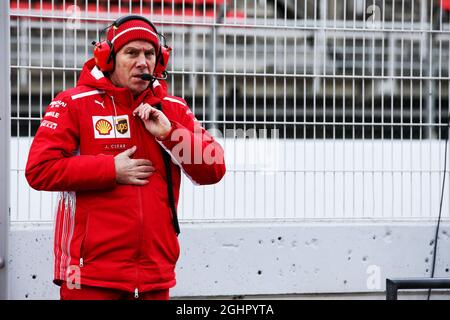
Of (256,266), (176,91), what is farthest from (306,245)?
(176,91)

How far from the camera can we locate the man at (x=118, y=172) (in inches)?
104

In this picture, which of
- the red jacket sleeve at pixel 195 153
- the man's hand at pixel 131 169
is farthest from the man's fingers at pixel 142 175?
the red jacket sleeve at pixel 195 153

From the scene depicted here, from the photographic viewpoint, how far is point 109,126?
2732 millimetres

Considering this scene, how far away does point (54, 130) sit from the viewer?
2676 mm

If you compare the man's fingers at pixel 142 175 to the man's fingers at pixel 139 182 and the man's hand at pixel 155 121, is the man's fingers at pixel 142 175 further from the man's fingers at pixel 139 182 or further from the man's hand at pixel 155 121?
the man's hand at pixel 155 121

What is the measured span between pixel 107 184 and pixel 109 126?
0.23 m

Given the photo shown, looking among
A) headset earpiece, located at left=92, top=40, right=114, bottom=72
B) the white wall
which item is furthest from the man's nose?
the white wall

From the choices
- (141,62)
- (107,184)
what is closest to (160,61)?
(141,62)

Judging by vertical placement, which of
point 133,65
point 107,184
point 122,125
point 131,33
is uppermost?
point 131,33

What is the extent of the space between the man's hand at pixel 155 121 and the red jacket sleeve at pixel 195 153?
0.07 feet

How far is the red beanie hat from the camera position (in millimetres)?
2801

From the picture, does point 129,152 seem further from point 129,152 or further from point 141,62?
point 141,62
